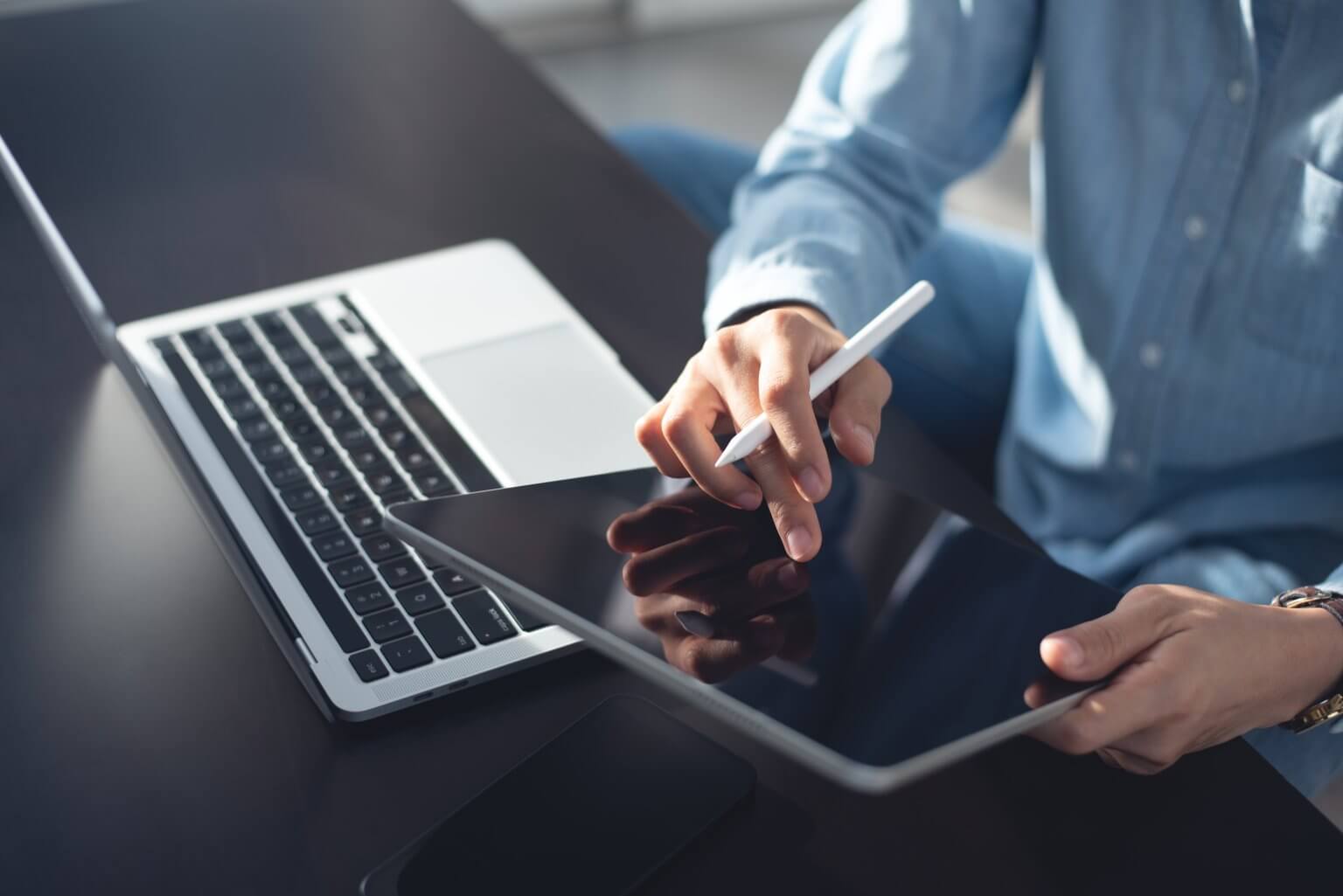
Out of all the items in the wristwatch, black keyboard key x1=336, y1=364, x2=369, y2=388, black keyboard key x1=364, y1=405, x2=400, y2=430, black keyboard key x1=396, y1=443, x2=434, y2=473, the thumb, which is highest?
black keyboard key x1=336, y1=364, x2=369, y2=388

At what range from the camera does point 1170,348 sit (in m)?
0.88

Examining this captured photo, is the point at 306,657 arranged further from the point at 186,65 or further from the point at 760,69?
the point at 760,69

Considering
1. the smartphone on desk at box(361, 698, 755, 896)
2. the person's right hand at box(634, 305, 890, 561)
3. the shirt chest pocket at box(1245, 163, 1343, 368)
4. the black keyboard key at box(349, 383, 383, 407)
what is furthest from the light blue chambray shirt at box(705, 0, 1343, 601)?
the smartphone on desk at box(361, 698, 755, 896)

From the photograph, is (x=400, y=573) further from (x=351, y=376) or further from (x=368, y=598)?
(x=351, y=376)

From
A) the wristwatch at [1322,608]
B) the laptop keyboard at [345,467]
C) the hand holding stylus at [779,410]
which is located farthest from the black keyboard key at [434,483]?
the wristwatch at [1322,608]

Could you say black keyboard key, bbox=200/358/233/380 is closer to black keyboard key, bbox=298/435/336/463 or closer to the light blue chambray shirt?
black keyboard key, bbox=298/435/336/463

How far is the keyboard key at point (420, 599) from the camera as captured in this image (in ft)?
1.81

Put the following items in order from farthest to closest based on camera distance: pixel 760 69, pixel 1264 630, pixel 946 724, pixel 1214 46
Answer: pixel 760 69 < pixel 1214 46 < pixel 1264 630 < pixel 946 724

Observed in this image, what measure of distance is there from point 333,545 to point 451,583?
0.06 metres

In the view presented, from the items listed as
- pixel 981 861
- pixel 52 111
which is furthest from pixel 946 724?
pixel 52 111

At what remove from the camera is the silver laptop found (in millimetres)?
541

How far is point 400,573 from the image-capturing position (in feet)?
1.86

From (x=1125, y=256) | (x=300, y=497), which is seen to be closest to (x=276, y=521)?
(x=300, y=497)

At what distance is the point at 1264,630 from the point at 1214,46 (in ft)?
1.46
